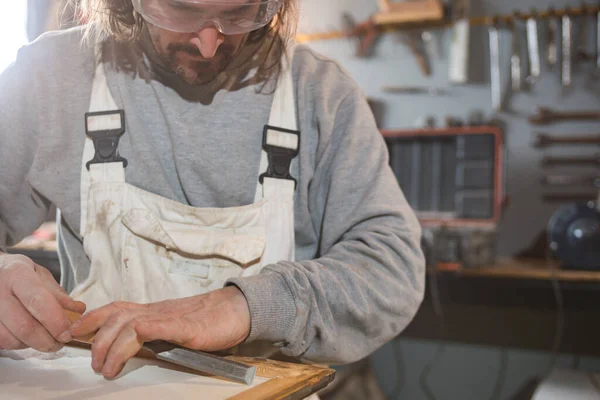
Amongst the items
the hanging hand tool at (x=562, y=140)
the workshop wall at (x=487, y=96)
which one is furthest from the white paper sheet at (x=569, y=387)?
the hanging hand tool at (x=562, y=140)

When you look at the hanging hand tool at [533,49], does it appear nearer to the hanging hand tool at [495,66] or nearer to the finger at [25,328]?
the hanging hand tool at [495,66]

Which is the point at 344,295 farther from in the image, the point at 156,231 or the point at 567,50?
the point at 567,50

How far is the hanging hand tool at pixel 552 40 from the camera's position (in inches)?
103

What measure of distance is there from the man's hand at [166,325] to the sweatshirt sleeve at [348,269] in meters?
0.03

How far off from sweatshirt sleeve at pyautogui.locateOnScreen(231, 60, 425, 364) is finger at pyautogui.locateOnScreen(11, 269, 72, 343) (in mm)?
226

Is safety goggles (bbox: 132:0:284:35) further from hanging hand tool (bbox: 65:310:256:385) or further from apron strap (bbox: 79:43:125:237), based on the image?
hanging hand tool (bbox: 65:310:256:385)

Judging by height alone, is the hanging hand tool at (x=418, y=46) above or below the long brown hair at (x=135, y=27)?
above

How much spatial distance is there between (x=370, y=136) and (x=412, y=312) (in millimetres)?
309

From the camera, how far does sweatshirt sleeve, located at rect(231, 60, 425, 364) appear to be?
845mm

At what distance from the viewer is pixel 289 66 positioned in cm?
111

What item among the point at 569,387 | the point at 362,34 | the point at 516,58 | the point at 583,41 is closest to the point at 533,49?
the point at 516,58

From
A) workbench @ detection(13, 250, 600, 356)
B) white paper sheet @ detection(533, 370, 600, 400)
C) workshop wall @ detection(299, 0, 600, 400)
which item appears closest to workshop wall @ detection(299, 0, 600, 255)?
workshop wall @ detection(299, 0, 600, 400)

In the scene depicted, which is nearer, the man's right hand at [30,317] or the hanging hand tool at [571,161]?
the man's right hand at [30,317]

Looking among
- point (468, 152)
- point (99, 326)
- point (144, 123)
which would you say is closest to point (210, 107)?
point (144, 123)
